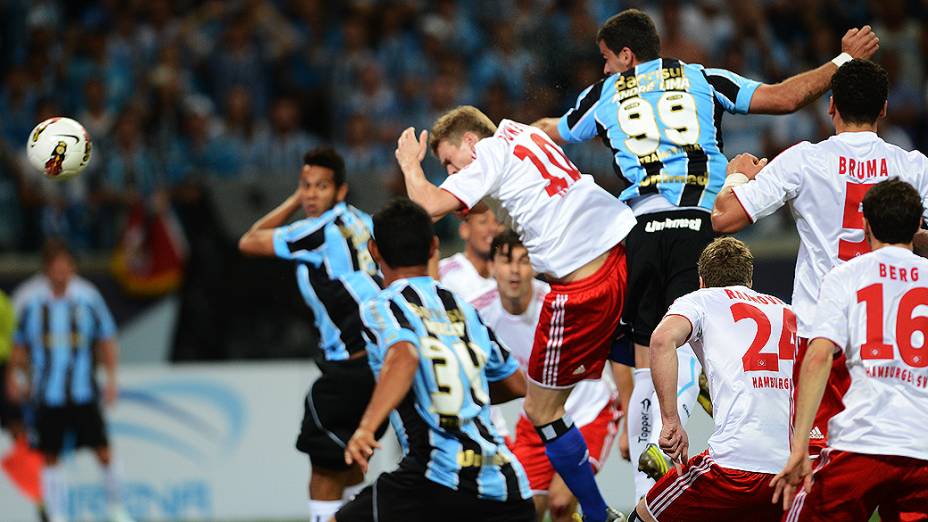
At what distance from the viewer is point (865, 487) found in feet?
20.3

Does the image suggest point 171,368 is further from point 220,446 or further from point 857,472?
point 857,472

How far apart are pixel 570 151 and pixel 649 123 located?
601cm

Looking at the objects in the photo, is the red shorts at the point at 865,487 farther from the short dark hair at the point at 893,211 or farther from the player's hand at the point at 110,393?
the player's hand at the point at 110,393

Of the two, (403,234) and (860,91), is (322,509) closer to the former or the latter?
(403,234)

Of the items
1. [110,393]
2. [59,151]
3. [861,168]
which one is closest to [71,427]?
[110,393]

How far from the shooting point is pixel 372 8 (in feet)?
55.2

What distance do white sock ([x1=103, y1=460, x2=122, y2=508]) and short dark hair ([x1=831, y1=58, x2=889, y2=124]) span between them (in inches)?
366

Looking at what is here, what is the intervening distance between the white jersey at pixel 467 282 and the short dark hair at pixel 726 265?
3643mm

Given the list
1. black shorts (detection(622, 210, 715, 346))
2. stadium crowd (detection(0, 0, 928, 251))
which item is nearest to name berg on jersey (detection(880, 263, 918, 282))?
black shorts (detection(622, 210, 715, 346))

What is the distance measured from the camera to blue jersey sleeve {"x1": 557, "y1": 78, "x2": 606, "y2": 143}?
334 inches

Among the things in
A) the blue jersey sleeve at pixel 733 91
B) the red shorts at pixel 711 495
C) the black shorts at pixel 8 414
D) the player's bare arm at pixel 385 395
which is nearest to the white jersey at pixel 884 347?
the red shorts at pixel 711 495

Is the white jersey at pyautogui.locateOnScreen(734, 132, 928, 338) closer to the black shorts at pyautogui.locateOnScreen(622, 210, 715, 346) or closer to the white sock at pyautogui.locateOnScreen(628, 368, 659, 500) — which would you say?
the black shorts at pyautogui.locateOnScreen(622, 210, 715, 346)

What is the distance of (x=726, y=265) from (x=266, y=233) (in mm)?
4155

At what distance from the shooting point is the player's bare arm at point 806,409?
5.99 metres
